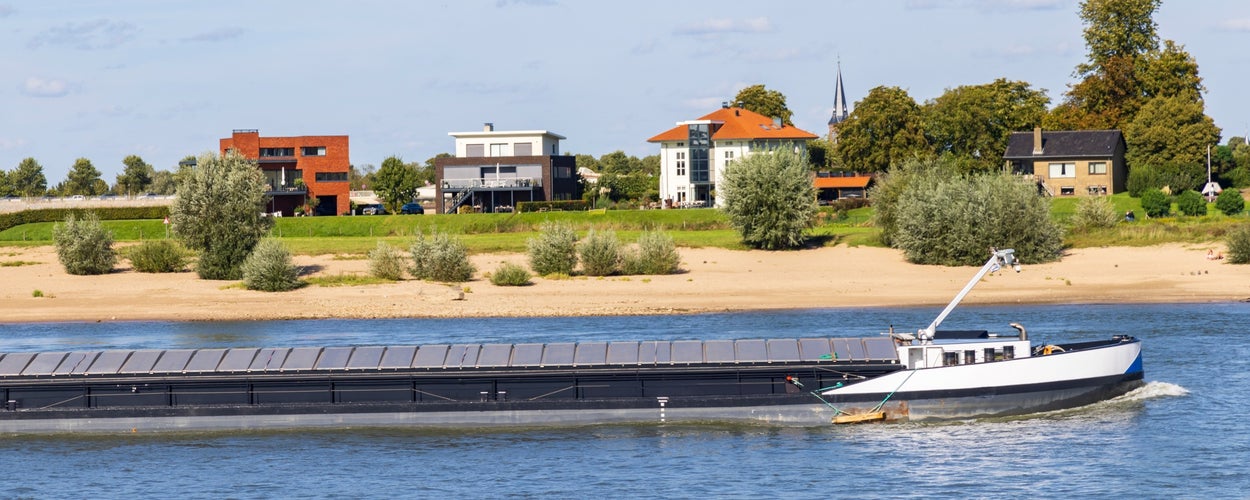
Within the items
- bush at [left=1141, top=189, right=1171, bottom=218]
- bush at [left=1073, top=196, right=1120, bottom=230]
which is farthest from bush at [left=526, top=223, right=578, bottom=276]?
bush at [left=1141, top=189, right=1171, bottom=218]

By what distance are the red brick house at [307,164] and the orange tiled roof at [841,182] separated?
43.3m

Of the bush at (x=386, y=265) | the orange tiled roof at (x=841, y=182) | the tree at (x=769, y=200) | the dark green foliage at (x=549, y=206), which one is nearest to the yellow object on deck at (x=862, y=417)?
the bush at (x=386, y=265)

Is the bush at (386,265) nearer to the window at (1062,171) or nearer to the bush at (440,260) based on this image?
the bush at (440,260)

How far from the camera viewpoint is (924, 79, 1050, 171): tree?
11331cm

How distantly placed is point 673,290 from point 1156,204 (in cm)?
4160

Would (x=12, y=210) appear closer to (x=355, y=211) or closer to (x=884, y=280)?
(x=355, y=211)

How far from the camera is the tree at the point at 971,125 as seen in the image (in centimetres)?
11331

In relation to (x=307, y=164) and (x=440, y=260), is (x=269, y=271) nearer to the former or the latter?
(x=440, y=260)

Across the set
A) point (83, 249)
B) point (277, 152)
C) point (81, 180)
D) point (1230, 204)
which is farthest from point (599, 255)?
point (81, 180)

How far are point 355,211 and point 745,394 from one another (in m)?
102

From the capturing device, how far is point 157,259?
251 ft

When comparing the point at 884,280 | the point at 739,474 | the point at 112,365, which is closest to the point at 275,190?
the point at 884,280

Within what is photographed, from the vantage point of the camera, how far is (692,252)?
267ft

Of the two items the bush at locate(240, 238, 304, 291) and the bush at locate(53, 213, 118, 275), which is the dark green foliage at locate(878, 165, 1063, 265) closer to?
the bush at locate(240, 238, 304, 291)
